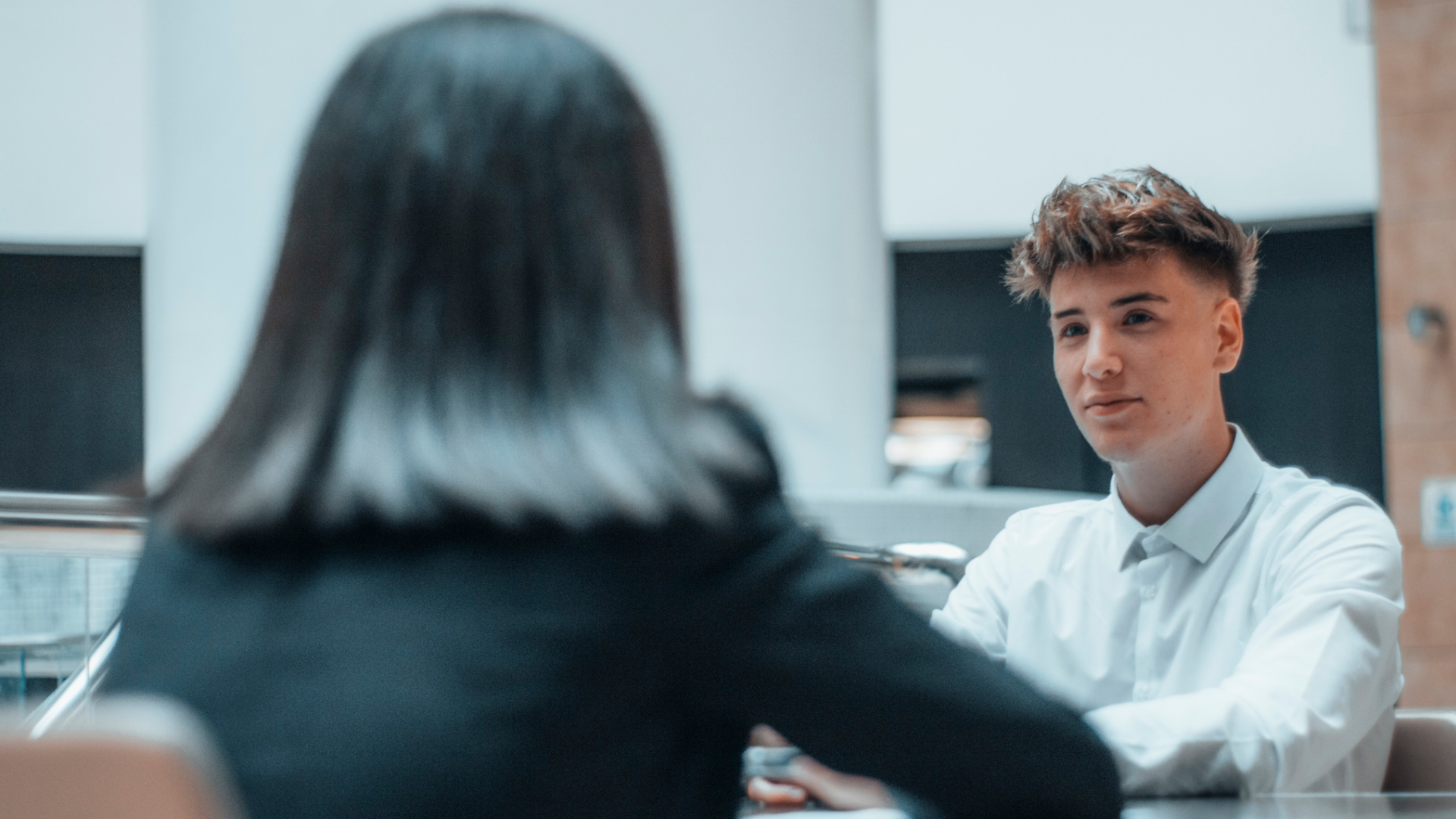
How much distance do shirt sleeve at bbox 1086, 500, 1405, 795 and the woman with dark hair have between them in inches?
20.4

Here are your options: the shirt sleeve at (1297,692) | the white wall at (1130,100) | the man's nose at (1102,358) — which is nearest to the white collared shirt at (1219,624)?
the shirt sleeve at (1297,692)

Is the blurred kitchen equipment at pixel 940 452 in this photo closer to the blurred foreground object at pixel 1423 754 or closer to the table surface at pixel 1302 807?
the blurred foreground object at pixel 1423 754

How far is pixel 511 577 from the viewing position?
729 millimetres

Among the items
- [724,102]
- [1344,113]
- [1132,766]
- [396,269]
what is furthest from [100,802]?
[1344,113]

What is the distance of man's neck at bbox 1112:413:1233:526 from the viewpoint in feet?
5.87

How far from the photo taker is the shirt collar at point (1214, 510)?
5.77ft

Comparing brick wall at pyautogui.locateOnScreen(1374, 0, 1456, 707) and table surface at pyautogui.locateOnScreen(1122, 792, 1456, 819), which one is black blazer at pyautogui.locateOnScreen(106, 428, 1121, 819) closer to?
table surface at pyautogui.locateOnScreen(1122, 792, 1456, 819)

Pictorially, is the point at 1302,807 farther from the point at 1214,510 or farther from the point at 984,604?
the point at 984,604

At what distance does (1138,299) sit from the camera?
179 cm

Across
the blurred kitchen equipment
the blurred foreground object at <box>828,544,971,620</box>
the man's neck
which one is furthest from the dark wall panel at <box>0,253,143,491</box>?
the man's neck

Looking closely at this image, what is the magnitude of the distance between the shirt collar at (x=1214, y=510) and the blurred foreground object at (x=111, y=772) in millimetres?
1452

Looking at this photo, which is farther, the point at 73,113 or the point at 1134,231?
the point at 73,113

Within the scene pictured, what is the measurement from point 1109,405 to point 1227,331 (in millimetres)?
238

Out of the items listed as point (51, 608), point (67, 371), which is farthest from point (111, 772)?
point (67, 371)
